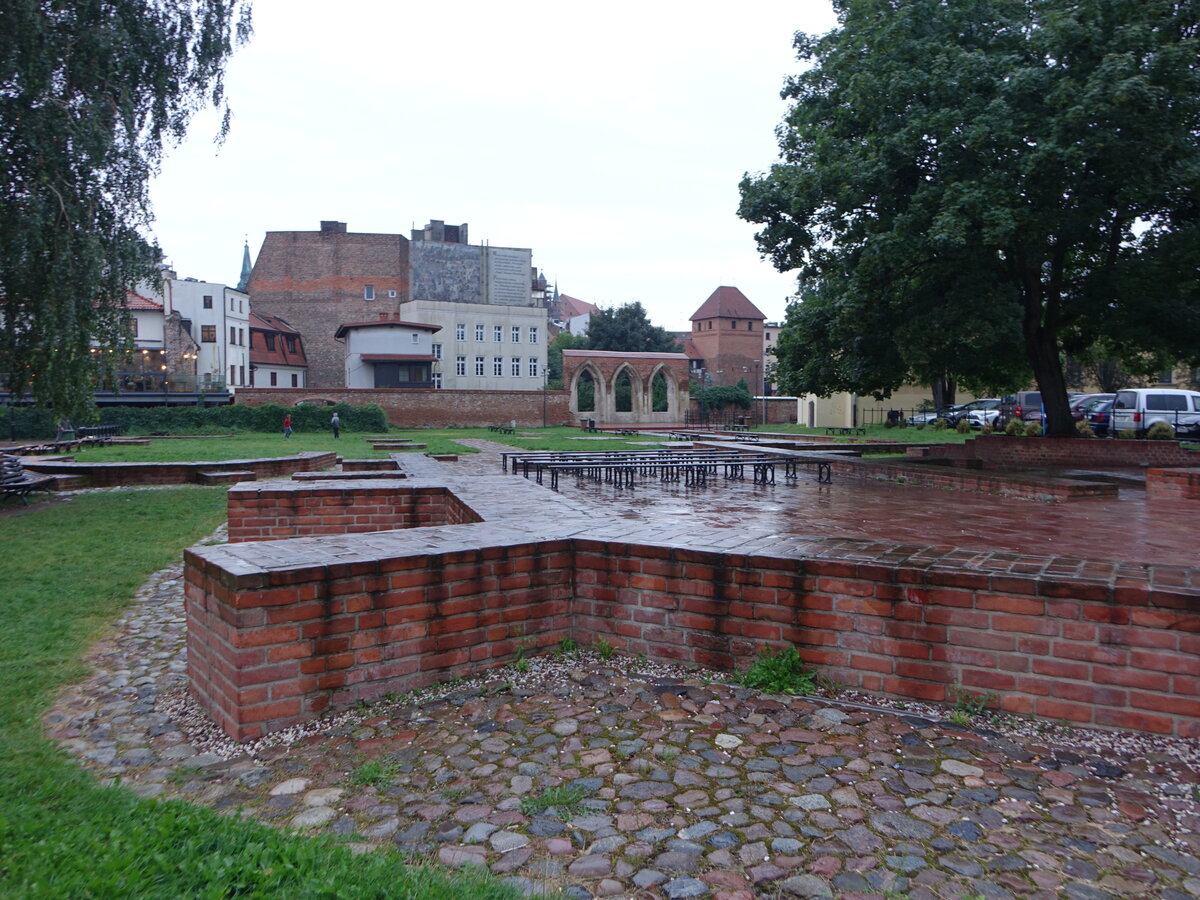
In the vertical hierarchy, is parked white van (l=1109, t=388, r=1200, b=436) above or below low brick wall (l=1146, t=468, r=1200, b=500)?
above

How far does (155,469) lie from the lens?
14586mm

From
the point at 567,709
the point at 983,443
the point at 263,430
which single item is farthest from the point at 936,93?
the point at 263,430

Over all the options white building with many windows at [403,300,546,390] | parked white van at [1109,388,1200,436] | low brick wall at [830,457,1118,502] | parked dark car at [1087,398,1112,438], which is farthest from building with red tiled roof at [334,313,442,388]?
low brick wall at [830,457,1118,502]

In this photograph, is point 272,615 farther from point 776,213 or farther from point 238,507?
point 776,213

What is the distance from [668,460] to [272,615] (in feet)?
27.4

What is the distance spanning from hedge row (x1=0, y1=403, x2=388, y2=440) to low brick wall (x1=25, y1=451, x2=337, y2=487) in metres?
20.6

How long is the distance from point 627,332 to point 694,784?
65.6 metres

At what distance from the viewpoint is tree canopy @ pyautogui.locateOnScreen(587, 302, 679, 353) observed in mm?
67562

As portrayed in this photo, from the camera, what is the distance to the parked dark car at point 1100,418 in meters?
24.5

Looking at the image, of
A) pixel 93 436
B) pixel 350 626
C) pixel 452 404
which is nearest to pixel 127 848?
pixel 350 626

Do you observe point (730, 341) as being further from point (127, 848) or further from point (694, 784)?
point (127, 848)

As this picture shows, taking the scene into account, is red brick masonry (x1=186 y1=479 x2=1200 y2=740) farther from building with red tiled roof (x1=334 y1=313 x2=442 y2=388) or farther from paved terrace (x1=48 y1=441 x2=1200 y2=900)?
building with red tiled roof (x1=334 y1=313 x2=442 y2=388)

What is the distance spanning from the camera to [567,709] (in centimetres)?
372

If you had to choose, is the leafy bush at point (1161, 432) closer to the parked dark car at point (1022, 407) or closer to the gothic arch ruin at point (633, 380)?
the parked dark car at point (1022, 407)
